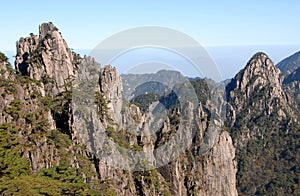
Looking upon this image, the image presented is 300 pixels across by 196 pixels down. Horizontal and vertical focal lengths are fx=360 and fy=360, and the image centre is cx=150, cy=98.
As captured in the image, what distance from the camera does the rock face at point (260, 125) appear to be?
240ft

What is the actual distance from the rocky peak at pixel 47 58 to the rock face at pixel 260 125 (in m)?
47.8

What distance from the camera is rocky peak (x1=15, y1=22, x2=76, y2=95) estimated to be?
35.5m

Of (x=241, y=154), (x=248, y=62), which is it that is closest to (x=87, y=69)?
(x=241, y=154)

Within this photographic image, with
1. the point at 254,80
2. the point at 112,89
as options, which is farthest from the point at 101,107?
the point at 254,80

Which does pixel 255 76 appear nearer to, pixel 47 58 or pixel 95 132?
pixel 47 58

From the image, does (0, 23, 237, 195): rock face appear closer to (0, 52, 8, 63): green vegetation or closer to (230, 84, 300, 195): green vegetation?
(0, 52, 8, 63): green vegetation

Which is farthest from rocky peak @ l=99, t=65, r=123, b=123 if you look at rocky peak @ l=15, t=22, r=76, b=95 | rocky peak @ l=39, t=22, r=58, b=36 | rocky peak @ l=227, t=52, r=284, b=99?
rocky peak @ l=227, t=52, r=284, b=99

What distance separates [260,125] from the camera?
8606 centimetres

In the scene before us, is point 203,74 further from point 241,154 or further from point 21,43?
point 241,154

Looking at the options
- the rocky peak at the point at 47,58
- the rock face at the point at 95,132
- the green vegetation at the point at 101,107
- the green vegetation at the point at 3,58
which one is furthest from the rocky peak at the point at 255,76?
the green vegetation at the point at 3,58

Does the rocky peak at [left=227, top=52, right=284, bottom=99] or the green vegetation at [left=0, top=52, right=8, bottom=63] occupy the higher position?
the rocky peak at [left=227, top=52, right=284, bottom=99]

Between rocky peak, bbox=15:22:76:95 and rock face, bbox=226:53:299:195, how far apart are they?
47794 millimetres

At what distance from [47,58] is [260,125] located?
6262 cm

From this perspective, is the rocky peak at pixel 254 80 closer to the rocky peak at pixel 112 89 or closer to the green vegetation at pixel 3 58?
the rocky peak at pixel 112 89
